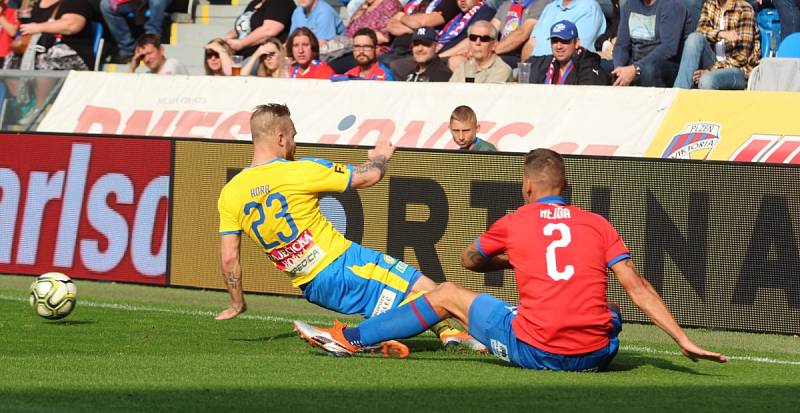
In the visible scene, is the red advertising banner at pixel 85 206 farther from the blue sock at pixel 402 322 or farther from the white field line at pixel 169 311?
the blue sock at pixel 402 322

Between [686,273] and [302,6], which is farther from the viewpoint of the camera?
[302,6]

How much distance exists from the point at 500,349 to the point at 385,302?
57.5 inches

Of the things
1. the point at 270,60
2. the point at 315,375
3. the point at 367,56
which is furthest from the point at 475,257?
the point at 270,60

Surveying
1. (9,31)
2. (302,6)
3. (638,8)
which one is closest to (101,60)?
(9,31)

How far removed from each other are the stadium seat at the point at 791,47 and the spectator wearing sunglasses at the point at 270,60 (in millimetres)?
6319

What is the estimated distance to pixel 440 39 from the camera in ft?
57.5

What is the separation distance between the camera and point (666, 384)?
7.52 meters

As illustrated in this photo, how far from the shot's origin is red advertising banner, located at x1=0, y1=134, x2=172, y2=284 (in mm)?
14375

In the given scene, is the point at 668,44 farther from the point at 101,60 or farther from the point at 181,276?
the point at 101,60

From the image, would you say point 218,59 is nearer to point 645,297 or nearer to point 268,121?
point 268,121

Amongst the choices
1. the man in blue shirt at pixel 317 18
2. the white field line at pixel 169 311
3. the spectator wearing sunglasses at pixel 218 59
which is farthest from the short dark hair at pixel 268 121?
the man in blue shirt at pixel 317 18

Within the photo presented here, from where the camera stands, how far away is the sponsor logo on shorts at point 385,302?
9.19 m

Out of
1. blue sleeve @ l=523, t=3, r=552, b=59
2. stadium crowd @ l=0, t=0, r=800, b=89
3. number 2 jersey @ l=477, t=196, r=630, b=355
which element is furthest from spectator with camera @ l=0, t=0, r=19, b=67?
number 2 jersey @ l=477, t=196, r=630, b=355

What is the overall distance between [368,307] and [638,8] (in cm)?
742
